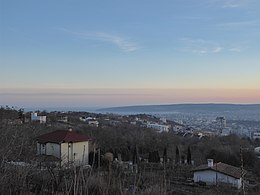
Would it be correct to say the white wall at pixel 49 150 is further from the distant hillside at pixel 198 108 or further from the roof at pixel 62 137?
the distant hillside at pixel 198 108

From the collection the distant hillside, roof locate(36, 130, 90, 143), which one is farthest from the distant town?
the distant hillside

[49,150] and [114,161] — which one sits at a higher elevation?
[114,161]

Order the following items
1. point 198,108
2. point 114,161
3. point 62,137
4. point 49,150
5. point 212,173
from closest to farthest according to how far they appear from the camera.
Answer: point 114,161 < point 49,150 < point 212,173 < point 62,137 < point 198,108

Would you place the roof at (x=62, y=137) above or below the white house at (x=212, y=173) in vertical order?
above

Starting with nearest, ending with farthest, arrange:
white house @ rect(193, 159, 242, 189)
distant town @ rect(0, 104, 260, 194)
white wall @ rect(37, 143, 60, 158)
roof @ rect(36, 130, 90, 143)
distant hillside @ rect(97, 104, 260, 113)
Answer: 1. distant town @ rect(0, 104, 260, 194)
2. white wall @ rect(37, 143, 60, 158)
3. white house @ rect(193, 159, 242, 189)
4. roof @ rect(36, 130, 90, 143)
5. distant hillside @ rect(97, 104, 260, 113)

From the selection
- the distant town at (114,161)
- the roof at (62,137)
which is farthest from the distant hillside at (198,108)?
the roof at (62,137)

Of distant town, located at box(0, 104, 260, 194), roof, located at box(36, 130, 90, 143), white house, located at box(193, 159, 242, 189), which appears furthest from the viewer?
roof, located at box(36, 130, 90, 143)

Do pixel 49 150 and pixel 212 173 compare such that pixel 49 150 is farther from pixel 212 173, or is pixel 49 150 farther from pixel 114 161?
pixel 212 173

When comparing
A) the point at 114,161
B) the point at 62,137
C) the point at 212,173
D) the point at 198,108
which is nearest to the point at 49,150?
the point at 62,137

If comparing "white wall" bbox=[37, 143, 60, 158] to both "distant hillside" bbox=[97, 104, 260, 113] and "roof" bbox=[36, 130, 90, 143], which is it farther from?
"distant hillside" bbox=[97, 104, 260, 113]

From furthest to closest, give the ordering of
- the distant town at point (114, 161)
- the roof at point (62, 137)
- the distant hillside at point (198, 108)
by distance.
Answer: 1. the distant hillside at point (198, 108)
2. the roof at point (62, 137)
3. the distant town at point (114, 161)

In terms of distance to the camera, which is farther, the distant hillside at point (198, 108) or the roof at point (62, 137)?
the distant hillside at point (198, 108)

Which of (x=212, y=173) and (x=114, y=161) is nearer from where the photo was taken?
(x=114, y=161)

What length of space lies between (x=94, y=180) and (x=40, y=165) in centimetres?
74
